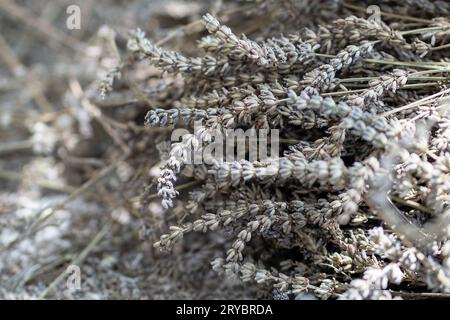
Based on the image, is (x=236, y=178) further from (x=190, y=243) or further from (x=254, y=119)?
(x=190, y=243)

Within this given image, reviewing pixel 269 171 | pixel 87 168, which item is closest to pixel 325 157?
pixel 269 171

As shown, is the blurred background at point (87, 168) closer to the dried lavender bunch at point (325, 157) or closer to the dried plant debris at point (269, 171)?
the dried plant debris at point (269, 171)

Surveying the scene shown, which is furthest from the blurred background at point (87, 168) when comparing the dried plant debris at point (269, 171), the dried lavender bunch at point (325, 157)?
the dried lavender bunch at point (325, 157)

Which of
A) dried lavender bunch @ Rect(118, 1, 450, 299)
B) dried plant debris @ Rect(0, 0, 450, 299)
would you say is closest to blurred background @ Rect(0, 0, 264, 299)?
dried plant debris @ Rect(0, 0, 450, 299)

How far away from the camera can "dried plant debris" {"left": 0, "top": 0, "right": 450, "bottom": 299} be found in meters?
1.00

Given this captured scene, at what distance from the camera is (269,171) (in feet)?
3.28

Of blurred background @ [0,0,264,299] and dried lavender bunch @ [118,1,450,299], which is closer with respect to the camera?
dried lavender bunch @ [118,1,450,299]

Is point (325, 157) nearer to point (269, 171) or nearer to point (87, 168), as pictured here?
point (269, 171)

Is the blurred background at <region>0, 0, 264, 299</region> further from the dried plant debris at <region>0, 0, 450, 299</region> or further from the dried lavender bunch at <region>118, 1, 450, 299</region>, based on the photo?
the dried lavender bunch at <region>118, 1, 450, 299</region>

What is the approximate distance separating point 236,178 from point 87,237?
0.65 m

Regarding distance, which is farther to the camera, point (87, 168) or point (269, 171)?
point (87, 168)

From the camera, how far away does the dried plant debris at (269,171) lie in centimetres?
100

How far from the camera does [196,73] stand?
4.17 ft
